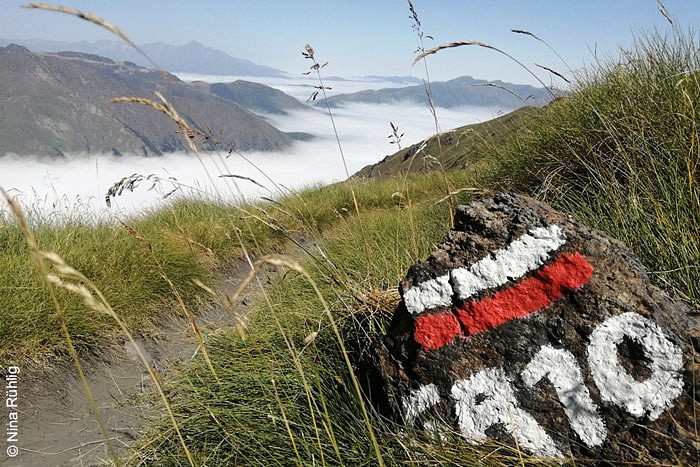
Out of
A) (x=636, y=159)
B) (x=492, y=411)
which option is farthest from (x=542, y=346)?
(x=636, y=159)

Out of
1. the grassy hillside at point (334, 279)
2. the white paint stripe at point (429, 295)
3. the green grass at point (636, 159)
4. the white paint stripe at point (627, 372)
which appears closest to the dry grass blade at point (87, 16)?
the grassy hillside at point (334, 279)

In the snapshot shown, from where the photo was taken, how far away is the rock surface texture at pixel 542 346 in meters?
1.34

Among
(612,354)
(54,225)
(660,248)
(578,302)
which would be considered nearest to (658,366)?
(612,354)

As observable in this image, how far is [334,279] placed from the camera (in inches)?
98.0

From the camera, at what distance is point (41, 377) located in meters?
2.97

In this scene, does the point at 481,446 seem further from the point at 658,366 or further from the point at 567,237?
the point at 567,237

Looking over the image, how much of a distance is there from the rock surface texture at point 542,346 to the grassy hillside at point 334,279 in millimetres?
110

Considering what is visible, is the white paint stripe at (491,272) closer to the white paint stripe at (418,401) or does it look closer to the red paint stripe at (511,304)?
the red paint stripe at (511,304)

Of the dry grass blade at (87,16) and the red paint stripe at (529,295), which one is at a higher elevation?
the dry grass blade at (87,16)

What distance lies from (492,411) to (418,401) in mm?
258

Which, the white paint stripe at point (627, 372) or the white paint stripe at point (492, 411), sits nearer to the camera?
the white paint stripe at point (627, 372)

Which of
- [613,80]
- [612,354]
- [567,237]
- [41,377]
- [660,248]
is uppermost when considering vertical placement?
[613,80]

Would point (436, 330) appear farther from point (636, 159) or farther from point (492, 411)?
point (636, 159)

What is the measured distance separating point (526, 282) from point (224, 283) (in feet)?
12.5
